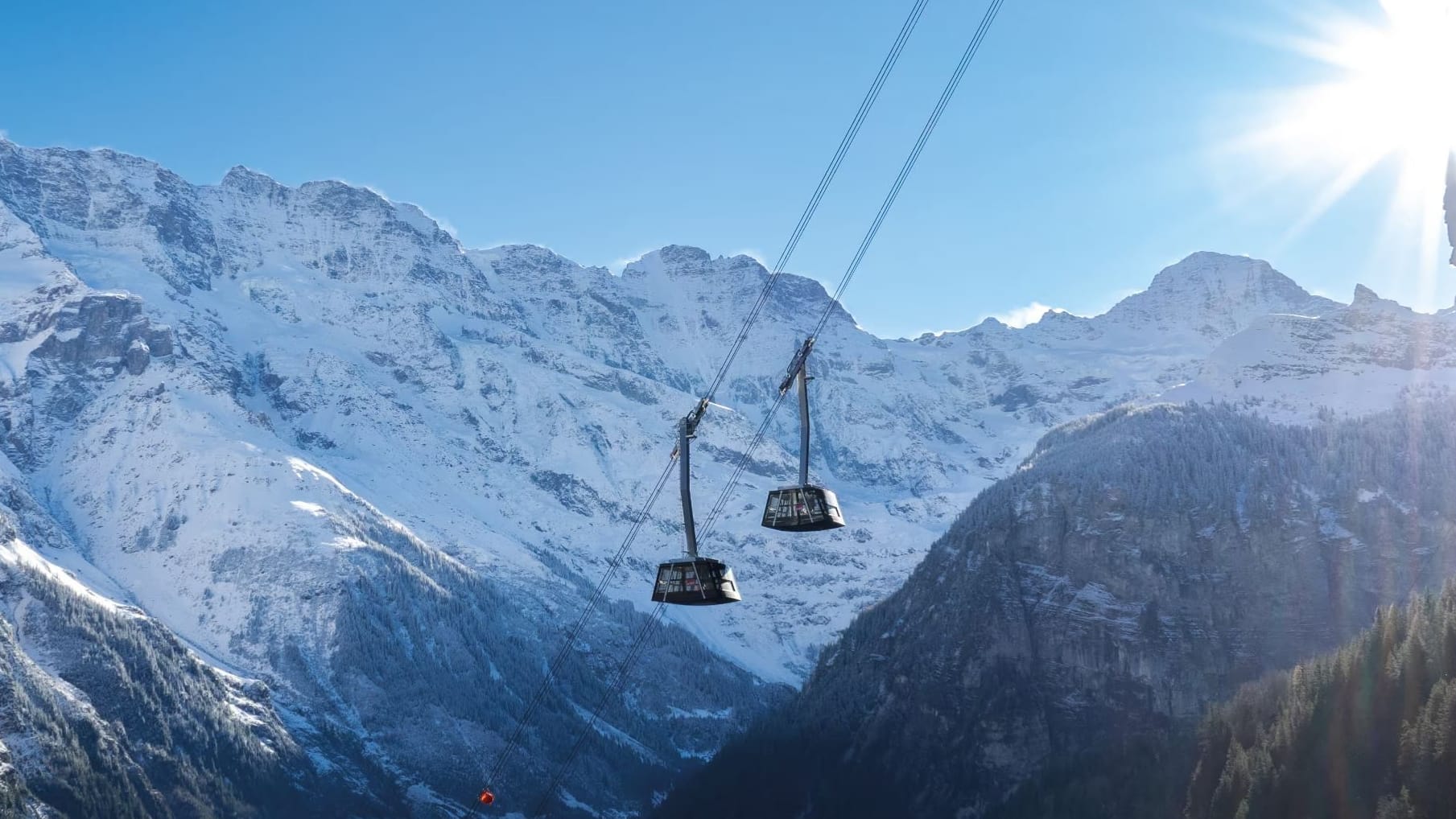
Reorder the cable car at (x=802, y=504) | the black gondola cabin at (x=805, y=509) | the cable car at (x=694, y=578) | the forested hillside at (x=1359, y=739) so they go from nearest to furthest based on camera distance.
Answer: the cable car at (x=694, y=578), the cable car at (x=802, y=504), the black gondola cabin at (x=805, y=509), the forested hillside at (x=1359, y=739)

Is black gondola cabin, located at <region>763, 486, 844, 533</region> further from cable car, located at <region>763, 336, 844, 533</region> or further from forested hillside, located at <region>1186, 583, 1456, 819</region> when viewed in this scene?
forested hillside, located at <region>1186, 583, 1456, 819</region>

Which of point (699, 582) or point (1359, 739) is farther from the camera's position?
point (1359, 739)

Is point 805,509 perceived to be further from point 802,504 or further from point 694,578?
point 694,578

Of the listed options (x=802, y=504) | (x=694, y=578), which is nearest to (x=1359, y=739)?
(x=802, y=504)

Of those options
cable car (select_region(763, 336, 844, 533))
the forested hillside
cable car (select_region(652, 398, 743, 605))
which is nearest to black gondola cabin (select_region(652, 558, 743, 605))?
cable car (select_region(652, 398, 743, 605))

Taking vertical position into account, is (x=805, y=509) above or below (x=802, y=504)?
below

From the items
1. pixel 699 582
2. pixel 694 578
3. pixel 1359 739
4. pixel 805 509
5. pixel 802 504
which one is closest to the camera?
pixel 699 582

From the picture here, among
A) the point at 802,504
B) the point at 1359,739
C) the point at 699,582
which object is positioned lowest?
the point at 699,582

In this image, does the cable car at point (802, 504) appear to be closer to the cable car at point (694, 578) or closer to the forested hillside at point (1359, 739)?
the cable car at point (694, 578)

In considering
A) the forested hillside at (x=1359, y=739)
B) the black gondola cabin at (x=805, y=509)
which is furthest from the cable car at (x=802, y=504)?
the forested hillside at (x=1359, y=739)

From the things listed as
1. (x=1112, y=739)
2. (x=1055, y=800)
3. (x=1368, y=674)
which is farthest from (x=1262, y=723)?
(x=1112, y=739)

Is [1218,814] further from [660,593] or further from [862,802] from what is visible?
[660,593]
